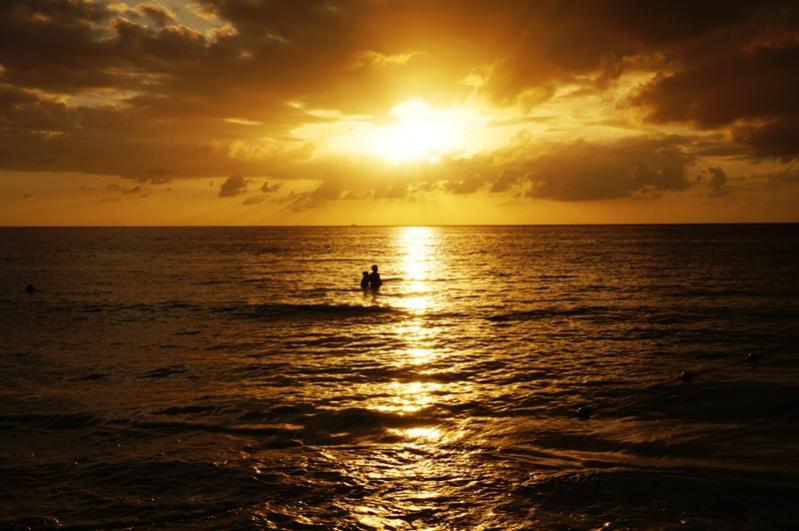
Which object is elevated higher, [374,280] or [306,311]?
[374,280]

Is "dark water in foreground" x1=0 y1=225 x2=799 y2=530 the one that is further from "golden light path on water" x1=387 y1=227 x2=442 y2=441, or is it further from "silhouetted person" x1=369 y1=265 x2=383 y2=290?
"silhouetted person" x1=369 y1=265 x2=383 y2=290

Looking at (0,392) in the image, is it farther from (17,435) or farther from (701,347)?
(701,347)

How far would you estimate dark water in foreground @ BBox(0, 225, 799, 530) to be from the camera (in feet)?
36.2

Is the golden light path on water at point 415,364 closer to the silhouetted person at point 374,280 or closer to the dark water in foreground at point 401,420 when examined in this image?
the dark water in foreground at point 401,420

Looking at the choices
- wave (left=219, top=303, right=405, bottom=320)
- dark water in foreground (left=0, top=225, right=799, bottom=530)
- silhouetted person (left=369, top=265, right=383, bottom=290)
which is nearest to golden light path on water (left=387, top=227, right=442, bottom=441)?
dark water in foreground (left=0, top=225, right=799, bottom=530)

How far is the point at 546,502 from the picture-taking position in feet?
36.6

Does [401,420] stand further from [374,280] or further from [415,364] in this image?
[374,280]

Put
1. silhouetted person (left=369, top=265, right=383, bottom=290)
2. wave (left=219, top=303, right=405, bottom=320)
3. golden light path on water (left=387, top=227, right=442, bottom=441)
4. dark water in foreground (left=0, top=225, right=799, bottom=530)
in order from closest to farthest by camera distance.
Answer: dark water in foreground (left=0, top=225, right=799, bottom=530) → golden light path on water (left=387, top=227, right=442, bottom=441) → wave (left=219, top=303, right=405, bottom=320) → silhouetted person (left=369, top=265, right=383, bottom=290)

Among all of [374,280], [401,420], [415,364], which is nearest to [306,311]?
[374,280]

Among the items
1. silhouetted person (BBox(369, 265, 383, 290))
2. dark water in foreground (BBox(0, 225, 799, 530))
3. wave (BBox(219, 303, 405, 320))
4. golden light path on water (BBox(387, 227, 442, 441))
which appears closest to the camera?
dark water in foreground (BBox(0, 225, 799, 530))

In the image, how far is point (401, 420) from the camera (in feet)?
53.8

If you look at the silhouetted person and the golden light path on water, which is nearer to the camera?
the golden light path on water

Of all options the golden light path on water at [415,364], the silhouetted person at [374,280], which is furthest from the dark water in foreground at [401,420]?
the silhouetted person at [374,280]

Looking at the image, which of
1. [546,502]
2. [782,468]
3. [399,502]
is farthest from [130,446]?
[782,468]
